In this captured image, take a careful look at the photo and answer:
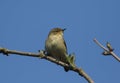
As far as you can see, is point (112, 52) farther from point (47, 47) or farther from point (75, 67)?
point (47, 47)

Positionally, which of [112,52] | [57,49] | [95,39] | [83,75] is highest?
[57,49]

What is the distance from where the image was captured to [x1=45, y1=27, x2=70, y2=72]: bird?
8656 millimetres

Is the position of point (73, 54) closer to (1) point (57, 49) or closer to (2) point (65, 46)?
(1) point (57, 49)

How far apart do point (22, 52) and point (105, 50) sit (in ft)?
3.30

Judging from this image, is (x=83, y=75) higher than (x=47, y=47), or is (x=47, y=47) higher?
(x=47, y=47)

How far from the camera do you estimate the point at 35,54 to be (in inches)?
137

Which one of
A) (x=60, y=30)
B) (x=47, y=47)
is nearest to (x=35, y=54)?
(x=47, y=47)

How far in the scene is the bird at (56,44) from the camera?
8.66 metres

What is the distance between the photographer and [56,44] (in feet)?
30.9

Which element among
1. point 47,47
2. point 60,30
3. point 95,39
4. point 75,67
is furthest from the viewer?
point 60,30

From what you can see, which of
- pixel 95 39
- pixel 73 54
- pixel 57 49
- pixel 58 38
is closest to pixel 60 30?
pixel 58 38

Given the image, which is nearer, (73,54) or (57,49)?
(73,54)

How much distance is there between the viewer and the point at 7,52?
336 centimetres

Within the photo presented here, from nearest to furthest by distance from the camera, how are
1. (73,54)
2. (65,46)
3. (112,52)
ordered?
1. (112,52)
2. (73,54)
3. (65,46)
